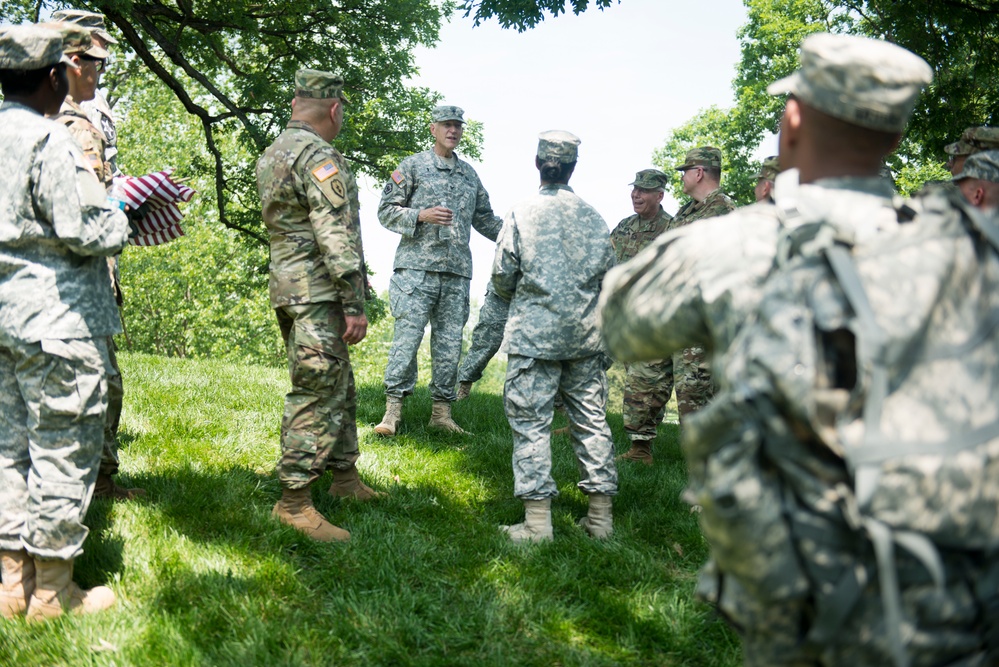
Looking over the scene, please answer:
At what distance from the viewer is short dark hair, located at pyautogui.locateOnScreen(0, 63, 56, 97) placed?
11.4 feet

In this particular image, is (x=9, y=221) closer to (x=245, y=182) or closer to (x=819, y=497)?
(x=819, y=497)

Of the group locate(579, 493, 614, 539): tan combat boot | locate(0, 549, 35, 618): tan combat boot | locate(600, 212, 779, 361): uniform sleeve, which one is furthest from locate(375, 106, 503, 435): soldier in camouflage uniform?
locate(600, 212, 779, 361): uniform sleeve

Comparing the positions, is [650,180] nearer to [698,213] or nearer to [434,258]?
[698,213]

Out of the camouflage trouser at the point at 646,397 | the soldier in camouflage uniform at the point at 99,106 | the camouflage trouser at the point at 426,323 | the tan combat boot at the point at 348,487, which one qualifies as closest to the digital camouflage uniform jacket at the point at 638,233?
the camouflage trouser at the point at 646,397

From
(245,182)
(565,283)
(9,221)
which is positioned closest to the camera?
(9,221)

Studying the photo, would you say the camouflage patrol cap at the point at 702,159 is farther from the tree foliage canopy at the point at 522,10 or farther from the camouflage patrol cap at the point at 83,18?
the camouflage patrol cap at the point at 83,18

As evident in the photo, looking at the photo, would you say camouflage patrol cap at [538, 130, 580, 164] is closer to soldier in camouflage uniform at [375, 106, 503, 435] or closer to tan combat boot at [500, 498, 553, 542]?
tan combat boot at [500, 498, 553, 542]

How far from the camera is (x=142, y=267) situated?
39.1 meters

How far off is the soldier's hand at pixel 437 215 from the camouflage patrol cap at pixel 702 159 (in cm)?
206

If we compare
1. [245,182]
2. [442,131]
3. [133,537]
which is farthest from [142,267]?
[133,537]

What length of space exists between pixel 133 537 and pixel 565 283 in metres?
2.84

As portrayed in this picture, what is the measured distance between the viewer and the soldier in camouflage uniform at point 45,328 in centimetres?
341

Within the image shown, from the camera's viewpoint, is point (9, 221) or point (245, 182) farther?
point (245, 182)

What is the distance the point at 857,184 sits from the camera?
2.09 meters
